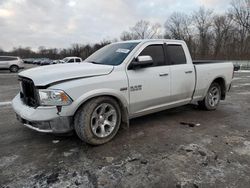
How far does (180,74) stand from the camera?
4738 millimetres

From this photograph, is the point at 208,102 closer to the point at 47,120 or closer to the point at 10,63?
the point at 47,120

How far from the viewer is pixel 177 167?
298 cm

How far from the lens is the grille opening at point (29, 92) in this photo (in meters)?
3.43

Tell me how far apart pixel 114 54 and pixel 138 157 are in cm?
210

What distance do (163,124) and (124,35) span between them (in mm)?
73261

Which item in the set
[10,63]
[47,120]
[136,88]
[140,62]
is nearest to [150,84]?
Result: [136,88]

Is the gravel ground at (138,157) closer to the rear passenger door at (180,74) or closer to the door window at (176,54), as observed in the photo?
the rear passenger door at (180,74)

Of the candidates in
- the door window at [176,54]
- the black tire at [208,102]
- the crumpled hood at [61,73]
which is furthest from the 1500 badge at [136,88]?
the black tire at [208,102]

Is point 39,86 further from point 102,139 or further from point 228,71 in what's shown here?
point 228,71

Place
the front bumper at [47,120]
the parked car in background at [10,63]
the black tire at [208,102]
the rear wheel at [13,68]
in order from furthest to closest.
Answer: the rear wheel at [13,68] → the parked car in background at [10,63] → the black tire at [208,102] → the front bumper at [47,120]

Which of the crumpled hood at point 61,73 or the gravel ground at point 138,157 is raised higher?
the crumpled hood at point 61,73

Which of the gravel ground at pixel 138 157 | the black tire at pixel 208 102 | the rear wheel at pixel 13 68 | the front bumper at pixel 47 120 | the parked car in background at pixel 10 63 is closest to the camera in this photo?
the gravel ground at pixel 138 157

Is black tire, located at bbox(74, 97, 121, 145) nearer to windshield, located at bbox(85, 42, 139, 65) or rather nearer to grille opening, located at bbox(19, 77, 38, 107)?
grille opening, located at bbox(19, 77, 38, 107)

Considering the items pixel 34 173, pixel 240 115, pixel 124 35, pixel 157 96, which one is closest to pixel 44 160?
pixel 34 173
